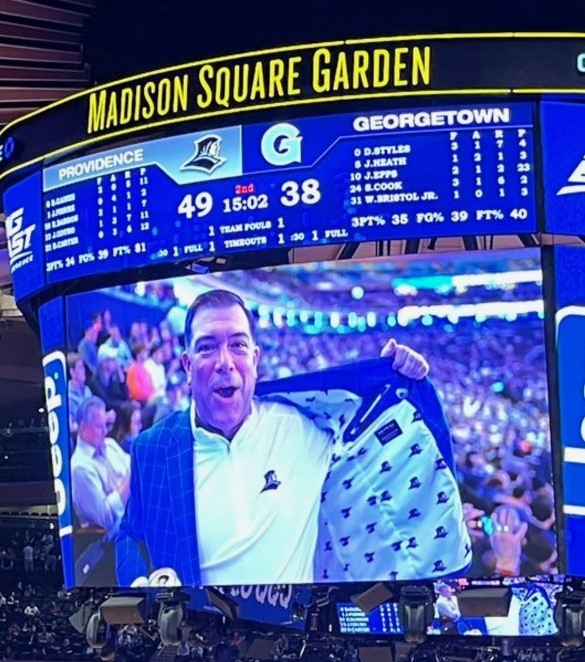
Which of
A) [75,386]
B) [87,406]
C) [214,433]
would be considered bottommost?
[214,433]

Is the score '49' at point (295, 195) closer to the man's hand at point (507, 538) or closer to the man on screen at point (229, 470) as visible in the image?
the man on screen at point (229, 470)

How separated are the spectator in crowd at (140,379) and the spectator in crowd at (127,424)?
72 millimetres

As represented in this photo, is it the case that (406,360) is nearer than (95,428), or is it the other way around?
(406,360)

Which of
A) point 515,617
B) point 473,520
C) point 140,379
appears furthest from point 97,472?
point 515,617

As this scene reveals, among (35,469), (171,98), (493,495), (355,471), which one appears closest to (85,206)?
(171,98)

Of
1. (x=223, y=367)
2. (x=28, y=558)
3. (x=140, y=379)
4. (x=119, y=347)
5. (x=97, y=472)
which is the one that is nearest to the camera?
(x=223, y=367)

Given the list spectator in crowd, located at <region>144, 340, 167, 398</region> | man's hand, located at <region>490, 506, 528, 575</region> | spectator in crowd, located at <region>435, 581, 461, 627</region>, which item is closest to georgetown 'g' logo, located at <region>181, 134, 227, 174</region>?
spectator in crowd, located at <region>144, 340, 167, 398</region>

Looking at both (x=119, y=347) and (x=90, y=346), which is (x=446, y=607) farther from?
(x=90, y=346)

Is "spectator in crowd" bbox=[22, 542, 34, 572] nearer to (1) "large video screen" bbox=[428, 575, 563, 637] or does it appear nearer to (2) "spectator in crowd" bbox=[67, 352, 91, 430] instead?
(1) "large video screen" bbox=[428, 575, 563, 637]

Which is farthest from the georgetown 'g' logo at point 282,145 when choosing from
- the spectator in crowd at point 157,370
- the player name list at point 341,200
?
the spectator in crowd at point 157,370

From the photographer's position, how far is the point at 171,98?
1303 centimetres

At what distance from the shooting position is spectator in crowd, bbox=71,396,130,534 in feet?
42.5

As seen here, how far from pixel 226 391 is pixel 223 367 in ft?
0.60

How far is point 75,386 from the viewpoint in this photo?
13.2 m
